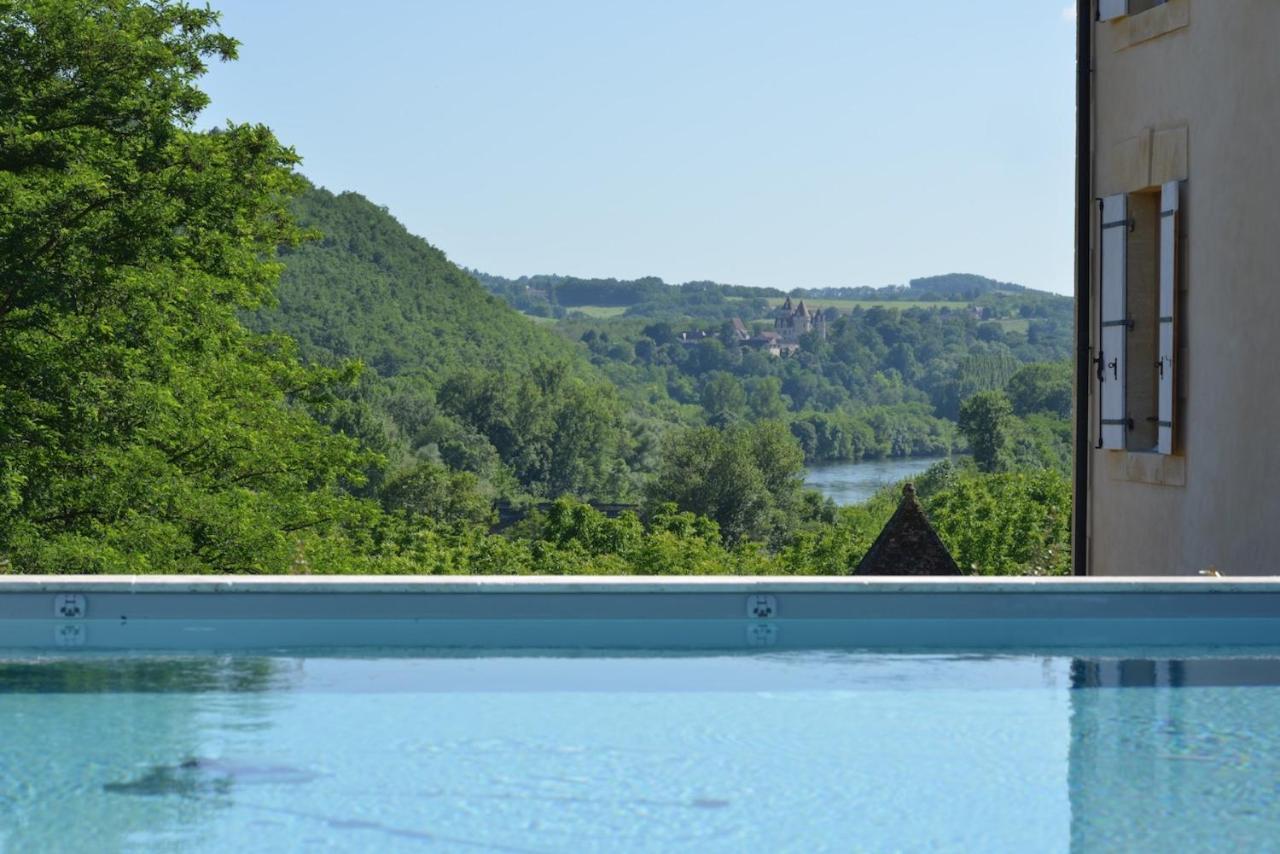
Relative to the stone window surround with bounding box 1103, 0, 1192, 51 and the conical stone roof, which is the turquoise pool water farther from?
the conical stone roof

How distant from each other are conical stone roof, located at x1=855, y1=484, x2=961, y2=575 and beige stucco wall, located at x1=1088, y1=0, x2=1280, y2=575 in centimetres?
A: 277

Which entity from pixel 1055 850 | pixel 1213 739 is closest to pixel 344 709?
pixel 1055 850

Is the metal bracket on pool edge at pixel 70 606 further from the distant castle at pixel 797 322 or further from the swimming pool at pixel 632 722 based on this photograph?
the distant castle at pixel 797 322

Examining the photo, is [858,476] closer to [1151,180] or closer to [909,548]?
[909,548]

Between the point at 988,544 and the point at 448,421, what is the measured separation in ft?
220

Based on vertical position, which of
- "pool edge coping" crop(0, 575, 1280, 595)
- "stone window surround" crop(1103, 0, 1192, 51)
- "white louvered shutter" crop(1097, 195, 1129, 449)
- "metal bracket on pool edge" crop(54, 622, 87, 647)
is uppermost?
"stone window surround" crop(1103, 0, 1192, 51)

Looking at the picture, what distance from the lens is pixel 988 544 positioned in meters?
29.6

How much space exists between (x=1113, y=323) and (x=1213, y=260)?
0.88 meters

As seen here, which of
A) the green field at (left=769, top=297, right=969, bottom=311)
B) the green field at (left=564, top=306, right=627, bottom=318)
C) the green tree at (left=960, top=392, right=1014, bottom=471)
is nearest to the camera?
the green tree at (left=960, top=392, right=1014, bottom=471)

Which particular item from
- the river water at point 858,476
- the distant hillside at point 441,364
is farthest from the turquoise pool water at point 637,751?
the river water at point 858,476

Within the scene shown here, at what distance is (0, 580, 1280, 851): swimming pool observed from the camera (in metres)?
3.68

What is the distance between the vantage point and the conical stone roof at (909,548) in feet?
36.9

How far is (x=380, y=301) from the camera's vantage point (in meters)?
94.4

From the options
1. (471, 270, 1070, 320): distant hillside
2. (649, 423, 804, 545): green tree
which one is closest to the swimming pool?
(649, 423, 804, 545): green tree
